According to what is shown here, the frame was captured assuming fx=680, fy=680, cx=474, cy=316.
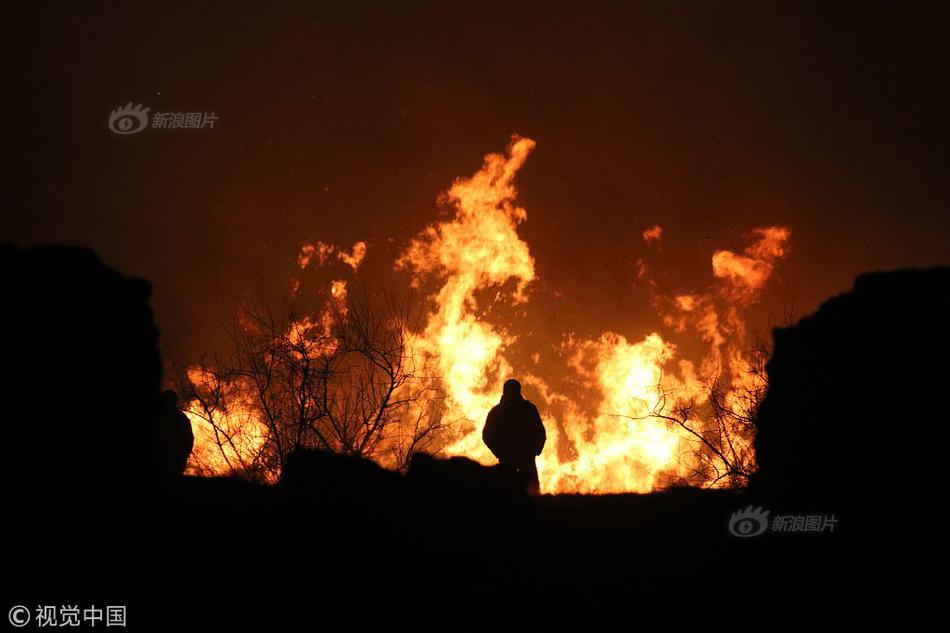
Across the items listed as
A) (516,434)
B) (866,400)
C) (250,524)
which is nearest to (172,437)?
(250,524)

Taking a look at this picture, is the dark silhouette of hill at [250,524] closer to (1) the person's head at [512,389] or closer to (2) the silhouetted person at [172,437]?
(2) the silhouetted person at [172,437]

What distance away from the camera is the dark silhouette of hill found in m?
7.42

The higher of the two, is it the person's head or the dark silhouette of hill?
the person's head

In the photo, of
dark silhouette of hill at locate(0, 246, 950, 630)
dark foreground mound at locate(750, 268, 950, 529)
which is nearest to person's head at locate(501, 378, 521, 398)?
dark silhouette of hill at locate(0, 246, 950, 630)

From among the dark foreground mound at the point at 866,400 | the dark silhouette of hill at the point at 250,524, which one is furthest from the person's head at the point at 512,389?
the dark foreground mound at the point at 866,400

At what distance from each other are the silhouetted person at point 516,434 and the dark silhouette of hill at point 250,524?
0.91 m

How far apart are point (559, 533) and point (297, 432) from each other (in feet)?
34.3

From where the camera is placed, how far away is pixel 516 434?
11.4 m

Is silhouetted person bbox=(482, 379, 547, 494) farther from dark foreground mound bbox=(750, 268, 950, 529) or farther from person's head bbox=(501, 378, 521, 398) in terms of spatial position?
dark foreground mound bbox=(750, 268, 950, 529)

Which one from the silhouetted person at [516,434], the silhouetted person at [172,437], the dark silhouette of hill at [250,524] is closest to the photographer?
the dark silhouette of hill at [250,524]

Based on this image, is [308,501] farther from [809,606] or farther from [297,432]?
[297,432]

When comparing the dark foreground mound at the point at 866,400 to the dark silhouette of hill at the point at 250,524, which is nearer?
the dark silhouette of hill at the point at 250,524

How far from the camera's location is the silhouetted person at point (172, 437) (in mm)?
11148

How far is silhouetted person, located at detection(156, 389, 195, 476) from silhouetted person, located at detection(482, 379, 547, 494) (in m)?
5.03
